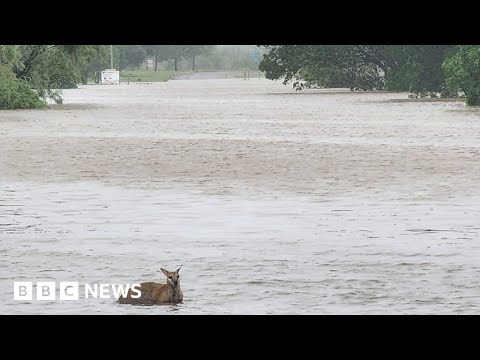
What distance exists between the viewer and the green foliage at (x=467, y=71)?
61.3 meters

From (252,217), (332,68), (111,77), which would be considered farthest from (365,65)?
(252,217)

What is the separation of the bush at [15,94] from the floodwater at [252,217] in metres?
15.5

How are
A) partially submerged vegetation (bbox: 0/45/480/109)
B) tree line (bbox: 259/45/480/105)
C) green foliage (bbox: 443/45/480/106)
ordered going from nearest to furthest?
green foliage (bbox: 443/45/480/106) < partially submerged vegetation (bbox: 0/45/480/109) < tree line (bbox: 259/45/480/105)

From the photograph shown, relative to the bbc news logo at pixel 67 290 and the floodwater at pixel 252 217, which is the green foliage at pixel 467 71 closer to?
the floodwater at pixel 252 217

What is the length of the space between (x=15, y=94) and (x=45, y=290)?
53.2 meters

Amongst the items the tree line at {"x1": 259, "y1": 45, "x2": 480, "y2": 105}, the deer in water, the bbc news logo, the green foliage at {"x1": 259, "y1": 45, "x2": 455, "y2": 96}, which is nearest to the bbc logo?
the bbc news logo

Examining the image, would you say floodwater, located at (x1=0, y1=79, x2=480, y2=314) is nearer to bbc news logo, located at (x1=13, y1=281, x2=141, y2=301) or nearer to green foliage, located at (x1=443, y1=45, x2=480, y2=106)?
bbc news logo, located at (x1=13, y1=281, x2=141, y2=301)

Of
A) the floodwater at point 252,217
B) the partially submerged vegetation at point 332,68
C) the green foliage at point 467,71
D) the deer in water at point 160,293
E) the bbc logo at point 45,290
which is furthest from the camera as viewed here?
the partially submerged vegetation at point 332,68

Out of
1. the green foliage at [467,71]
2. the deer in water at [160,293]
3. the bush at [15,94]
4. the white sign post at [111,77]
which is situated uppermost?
the deer in water at [160,293]

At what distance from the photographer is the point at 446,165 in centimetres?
3181

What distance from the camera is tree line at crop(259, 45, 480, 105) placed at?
258 feet

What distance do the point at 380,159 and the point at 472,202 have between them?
11421mm

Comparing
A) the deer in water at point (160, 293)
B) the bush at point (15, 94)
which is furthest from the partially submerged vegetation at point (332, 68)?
the deer in water at point (160, 293)

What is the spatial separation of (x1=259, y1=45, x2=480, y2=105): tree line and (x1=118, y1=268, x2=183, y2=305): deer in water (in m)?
51.7
